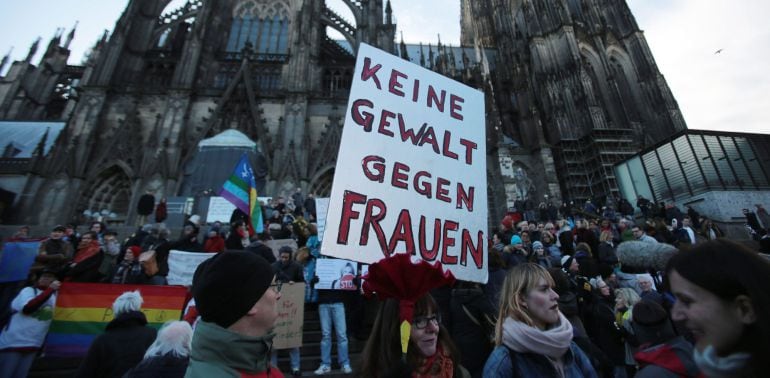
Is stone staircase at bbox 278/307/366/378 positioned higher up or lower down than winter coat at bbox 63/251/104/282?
lower down

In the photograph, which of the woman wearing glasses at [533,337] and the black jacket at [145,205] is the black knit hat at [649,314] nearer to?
the woman wearing glasses at [533,337]

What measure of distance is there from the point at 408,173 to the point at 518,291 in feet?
3.45

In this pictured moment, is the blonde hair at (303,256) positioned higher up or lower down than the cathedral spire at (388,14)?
lower down

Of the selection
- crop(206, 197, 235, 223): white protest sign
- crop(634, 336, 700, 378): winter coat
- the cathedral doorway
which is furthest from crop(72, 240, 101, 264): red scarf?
the cathedral doorway

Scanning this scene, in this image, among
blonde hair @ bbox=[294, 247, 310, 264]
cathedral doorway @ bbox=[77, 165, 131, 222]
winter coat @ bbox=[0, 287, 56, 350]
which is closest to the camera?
winter coat @ bbox=[0, 287, 56, 350]

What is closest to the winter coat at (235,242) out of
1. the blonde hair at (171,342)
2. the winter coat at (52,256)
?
the winter coat at (52,256)

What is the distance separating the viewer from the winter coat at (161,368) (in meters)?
2.00

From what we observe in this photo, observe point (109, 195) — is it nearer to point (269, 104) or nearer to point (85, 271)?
point (269, 104)

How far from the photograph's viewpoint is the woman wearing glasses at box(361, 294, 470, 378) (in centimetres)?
167

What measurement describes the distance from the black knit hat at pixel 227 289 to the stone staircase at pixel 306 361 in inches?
107

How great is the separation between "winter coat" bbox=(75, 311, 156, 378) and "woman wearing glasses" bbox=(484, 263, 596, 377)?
2.56m

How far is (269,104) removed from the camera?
19.0 m

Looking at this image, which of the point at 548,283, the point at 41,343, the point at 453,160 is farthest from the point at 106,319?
the point at 548,283

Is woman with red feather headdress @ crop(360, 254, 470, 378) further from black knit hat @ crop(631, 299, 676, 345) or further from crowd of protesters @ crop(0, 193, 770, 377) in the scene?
black knit hat @ crop(631, 299, 676, 345)
